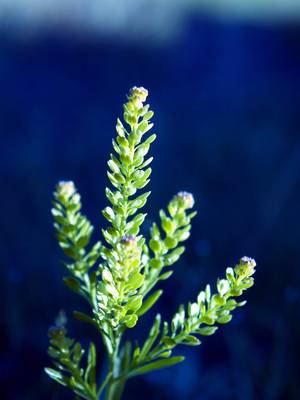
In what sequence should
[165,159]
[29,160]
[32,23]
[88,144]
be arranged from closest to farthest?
[29,160]
[165,159]
[88,144]
[32,23]

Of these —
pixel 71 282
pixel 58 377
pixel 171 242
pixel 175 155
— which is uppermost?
pixel 175 155

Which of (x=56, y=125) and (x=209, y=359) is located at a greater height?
(x=56, y=125)

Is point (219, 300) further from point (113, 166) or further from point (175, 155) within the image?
point (175, 155)

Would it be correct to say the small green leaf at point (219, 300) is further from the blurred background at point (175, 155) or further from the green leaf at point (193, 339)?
the blurred background at point (175, 155)

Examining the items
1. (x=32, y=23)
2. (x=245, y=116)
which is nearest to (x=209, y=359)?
(x=245, y=116)

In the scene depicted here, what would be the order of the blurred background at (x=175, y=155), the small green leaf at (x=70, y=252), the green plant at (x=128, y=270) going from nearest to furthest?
the green plant at (x=128, y=270) → the small green leaf at (x=70, y=252) → the blurred background at (x=175, y=155)

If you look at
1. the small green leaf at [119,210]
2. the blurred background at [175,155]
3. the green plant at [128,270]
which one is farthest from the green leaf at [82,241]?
the blurred background at [175,155]

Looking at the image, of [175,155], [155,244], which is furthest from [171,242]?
[175,155]

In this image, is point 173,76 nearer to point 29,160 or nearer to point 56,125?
point 56,125

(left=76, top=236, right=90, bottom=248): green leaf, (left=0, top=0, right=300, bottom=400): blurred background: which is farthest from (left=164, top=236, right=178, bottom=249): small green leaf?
(left=0, top=0, right=300, bottom=400): blurred background
